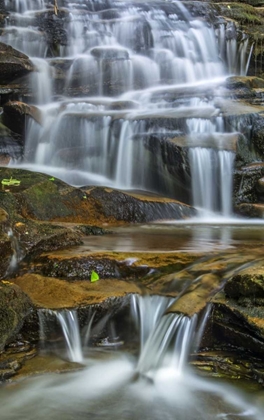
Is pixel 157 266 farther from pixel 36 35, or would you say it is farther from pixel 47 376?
pixel 36 35

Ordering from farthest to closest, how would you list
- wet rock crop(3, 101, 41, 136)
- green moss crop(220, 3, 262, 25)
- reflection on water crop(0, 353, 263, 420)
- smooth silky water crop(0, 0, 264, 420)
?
green moss crop(220, 3, 262, 25)
wet rock crop(3, 101, 41, 136)
smooth silky water crop(0, 0, 264, 420)
reflection on water crop(0, 353, 263, 420)

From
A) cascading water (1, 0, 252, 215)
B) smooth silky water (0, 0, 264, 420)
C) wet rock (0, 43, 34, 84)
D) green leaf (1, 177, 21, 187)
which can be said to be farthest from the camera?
wet rock (0, 43, 34, 84)

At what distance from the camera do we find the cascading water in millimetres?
10398

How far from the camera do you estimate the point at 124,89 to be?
48.2ft

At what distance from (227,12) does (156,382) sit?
17230 mm

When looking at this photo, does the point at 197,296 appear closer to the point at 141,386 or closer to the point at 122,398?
the point at 141,386

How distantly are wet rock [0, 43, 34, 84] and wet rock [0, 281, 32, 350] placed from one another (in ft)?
31.6

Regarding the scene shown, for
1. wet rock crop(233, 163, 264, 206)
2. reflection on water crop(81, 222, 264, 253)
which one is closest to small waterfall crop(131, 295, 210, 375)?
reflection on water crop(81, 222, 264, 253)

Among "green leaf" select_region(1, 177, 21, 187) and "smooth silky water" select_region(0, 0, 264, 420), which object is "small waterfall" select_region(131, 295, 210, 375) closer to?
"smooth silky water" select_region(0, 0, 264, 420)

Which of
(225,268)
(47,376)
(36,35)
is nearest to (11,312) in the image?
(47,376)

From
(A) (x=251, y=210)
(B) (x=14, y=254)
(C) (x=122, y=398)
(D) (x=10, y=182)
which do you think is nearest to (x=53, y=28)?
(D) (x=10, y=182)

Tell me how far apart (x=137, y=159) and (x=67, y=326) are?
21.3ft

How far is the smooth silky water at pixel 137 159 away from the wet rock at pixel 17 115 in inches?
8.8

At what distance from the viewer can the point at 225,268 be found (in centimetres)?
509
